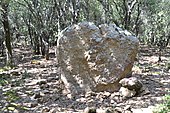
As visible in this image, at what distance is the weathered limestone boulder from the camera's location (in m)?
9.40

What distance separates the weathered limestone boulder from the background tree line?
6.19 m

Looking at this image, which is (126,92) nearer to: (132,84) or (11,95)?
(132,84)

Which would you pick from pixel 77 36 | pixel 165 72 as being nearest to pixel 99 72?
pixel 77 36

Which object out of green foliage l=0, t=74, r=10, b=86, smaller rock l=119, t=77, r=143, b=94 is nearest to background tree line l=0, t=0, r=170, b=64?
green foliage l=0, t=74, r=10, b=86

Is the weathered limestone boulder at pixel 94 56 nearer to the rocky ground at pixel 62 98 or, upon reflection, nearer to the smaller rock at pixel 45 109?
the rocky ground at pixel 62 98

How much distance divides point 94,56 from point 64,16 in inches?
437

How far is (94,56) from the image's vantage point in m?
9.45

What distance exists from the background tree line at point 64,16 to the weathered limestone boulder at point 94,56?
6.19 m

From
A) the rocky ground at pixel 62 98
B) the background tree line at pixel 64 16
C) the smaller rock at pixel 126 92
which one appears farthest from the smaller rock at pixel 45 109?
the background tree line at pixel 64 16

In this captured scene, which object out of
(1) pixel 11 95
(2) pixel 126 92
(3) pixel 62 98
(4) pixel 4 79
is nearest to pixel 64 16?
(4) pixel 4 79

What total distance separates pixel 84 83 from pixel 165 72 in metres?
4.60

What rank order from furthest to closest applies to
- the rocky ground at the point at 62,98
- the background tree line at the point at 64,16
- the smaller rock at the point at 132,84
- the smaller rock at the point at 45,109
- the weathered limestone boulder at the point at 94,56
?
the background tree line at the point at 64,16, the weathered limestone boulder at the point at 94,56, the smaller rock at the point at 132,84, the rocky ground at the point at 62,98, the smaller rock at the point at 45,109

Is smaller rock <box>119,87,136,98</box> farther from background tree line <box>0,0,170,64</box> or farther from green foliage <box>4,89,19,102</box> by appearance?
background tree line <box>0,0,170,64</box>

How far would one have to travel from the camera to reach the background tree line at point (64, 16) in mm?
16812
